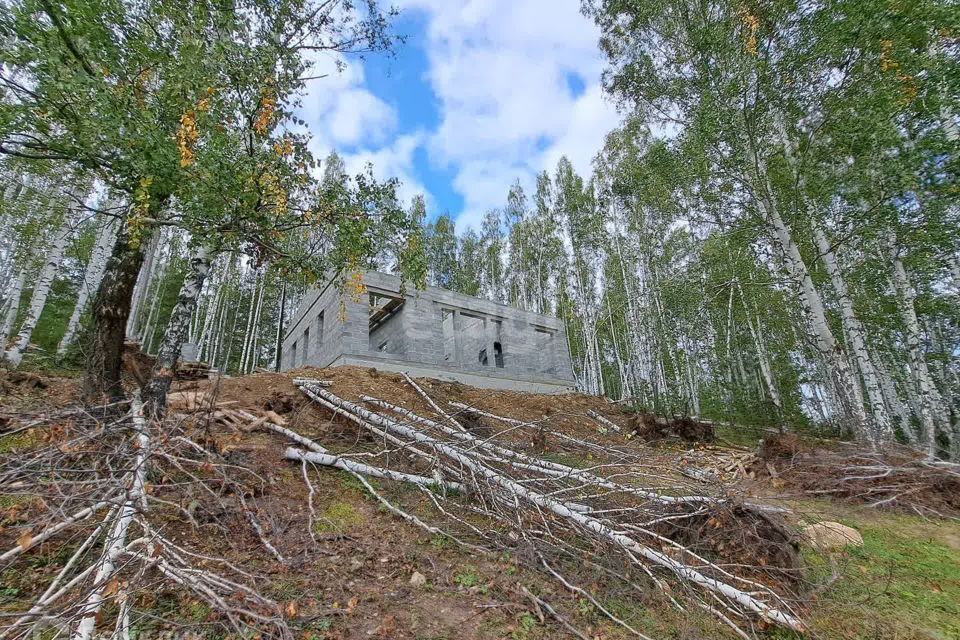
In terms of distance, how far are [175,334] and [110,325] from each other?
0.61 m

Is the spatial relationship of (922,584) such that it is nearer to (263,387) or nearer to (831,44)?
(263,387)

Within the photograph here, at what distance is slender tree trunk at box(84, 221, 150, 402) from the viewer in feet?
14.8

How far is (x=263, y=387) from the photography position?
25.0 ft

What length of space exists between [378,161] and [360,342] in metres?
7.13

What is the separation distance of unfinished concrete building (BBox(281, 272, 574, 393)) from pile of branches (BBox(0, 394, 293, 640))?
7.30m

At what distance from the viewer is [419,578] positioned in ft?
9.61

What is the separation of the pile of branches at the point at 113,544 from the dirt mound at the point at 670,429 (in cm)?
847

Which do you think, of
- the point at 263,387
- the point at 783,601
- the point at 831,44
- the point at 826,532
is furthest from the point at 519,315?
the point at 783,601

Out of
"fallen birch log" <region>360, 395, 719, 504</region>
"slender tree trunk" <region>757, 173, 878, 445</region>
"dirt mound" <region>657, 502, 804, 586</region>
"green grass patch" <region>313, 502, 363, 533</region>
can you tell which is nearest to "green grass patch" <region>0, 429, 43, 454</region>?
"green grass patch" <region>313, 502, 363, 533</region>

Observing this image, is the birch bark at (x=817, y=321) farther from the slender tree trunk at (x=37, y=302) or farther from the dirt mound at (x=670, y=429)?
the slender tree trunk at (x=37, y=302)

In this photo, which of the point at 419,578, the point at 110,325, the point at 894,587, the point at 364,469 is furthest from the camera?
the point at 110,325

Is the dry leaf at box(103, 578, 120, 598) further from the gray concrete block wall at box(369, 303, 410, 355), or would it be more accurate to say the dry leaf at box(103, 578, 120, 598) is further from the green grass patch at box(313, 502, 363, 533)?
the gray concrete block wall at box(369, 303, 410, 355)

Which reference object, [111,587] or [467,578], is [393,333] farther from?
[111,587]

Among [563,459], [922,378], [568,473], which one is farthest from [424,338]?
[922,378]
